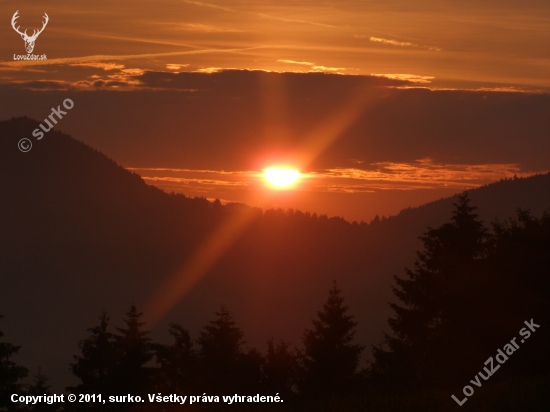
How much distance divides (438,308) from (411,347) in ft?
7.27

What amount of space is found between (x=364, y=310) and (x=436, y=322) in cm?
16355

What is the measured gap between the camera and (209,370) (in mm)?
27188

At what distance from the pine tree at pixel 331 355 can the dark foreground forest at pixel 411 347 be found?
5 cm

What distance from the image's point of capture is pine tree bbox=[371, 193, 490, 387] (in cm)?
2667

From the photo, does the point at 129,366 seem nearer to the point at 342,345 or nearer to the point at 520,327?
the point at 342,345

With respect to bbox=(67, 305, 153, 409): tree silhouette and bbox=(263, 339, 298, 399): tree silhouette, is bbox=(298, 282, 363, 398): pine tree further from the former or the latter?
bbox=(67, 305, 153, 409): tree silhouette

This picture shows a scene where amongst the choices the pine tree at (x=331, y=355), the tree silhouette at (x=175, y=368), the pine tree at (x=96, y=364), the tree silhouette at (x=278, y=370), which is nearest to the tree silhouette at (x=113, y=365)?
the pine tree at (x=96, y=364)

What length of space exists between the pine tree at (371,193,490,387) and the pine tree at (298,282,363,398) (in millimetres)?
1097

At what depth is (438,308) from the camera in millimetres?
32688

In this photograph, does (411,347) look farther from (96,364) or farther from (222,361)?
(96,364)

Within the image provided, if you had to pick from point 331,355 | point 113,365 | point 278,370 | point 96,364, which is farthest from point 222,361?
point 331,355

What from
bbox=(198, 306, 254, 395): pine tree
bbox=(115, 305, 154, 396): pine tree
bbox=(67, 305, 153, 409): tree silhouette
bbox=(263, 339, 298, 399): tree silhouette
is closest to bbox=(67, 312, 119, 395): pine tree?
bbox=(67, 305, 153, 409): tree silhouette

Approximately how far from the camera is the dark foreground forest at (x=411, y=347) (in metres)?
22.3

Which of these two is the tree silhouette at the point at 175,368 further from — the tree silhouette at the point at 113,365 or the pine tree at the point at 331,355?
the pine tree at the point at 331,355
